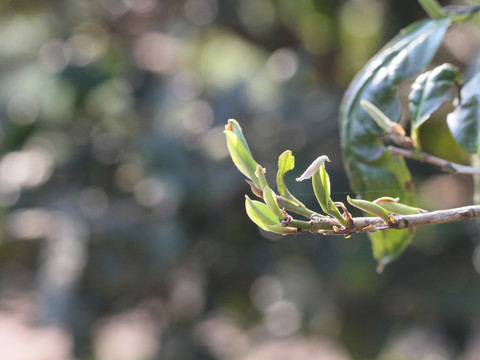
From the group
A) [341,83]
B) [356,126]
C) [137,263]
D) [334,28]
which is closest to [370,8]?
[334,28]

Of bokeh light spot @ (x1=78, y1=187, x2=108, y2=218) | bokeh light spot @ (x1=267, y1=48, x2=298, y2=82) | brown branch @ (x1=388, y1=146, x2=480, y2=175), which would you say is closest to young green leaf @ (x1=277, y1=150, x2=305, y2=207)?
brown branch @ (x1=388, y1=146, x2=480, y2=175)

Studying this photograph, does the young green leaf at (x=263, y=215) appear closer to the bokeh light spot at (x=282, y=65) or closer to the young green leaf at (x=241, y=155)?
the young green leaf at (x=241, y=155)

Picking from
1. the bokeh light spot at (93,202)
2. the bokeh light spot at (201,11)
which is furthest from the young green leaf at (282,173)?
the bokeh light spot at (201,11)

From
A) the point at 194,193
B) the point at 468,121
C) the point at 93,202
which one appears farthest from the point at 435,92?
the point at 93,202

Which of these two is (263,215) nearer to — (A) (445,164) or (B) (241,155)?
(B) (241,155)

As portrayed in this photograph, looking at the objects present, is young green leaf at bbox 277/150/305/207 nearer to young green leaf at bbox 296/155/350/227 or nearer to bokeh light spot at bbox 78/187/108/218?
young green leaf at bbox 296/155/350/227

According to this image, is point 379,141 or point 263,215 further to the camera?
point 379,141
